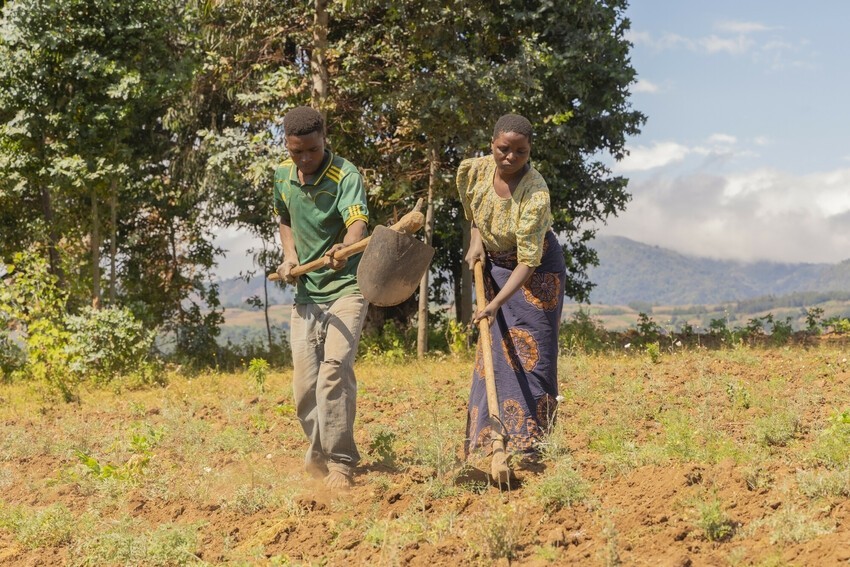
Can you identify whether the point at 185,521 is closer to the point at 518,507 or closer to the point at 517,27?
the point at 518,507

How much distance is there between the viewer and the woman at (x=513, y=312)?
5.84 m

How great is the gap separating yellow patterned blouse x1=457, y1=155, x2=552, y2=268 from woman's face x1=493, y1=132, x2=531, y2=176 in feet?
0.48

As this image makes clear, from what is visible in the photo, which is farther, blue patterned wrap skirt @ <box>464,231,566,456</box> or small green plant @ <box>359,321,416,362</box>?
small green plant @ <box>359,321,416,362</box>

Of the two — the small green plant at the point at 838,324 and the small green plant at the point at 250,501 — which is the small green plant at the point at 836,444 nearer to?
the small green plant at the point at 250,501

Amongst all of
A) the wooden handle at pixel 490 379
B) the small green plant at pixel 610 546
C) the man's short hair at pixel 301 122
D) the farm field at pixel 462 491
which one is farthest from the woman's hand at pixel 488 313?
the small green plant at pixel 610 546

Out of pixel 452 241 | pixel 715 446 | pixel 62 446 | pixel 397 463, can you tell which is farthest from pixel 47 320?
pixel 715 446

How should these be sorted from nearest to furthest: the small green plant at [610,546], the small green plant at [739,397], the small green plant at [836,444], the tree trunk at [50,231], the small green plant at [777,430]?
1. the small green plant at [610,546]
2. the small green plant at [836,444]
3. the small green plant at [777,430]
4. the small green plant at [739,397]
5. the tree trunk at [50,231]

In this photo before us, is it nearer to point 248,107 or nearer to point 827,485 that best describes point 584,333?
point 248,107

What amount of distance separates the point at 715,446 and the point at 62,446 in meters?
5.27

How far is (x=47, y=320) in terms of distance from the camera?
42.1ft

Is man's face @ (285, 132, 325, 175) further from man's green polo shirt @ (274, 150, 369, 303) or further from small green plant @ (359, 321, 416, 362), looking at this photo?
small green plant @ (359, 321, 416, 362)

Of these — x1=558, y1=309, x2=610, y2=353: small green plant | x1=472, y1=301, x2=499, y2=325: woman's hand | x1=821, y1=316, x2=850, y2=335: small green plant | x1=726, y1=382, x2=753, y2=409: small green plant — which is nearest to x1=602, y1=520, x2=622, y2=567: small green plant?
x1=472, y1=301, x2=499, y2=325: woman's hand

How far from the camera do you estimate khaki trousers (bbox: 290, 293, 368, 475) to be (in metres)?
5.66

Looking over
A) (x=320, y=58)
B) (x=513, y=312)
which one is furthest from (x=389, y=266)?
(x=320, y=58)
